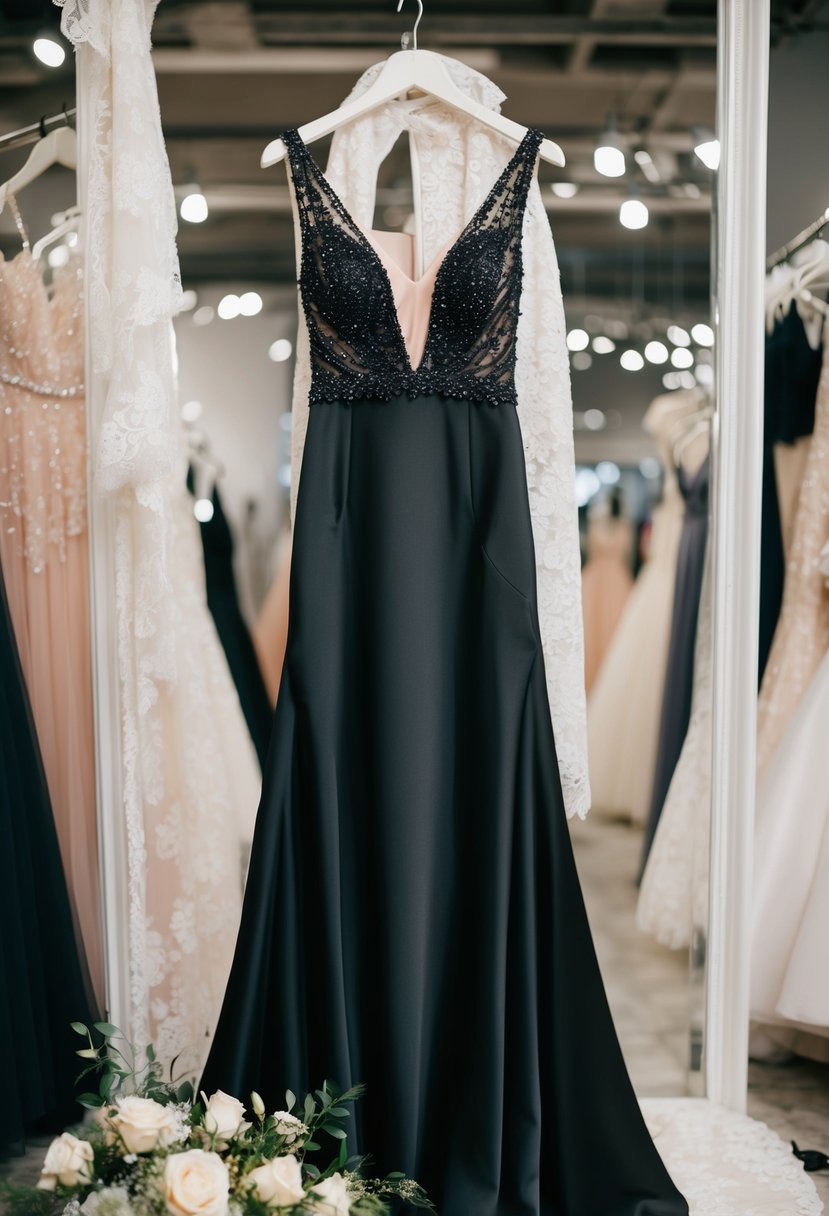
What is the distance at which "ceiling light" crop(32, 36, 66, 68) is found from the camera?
1825 mm

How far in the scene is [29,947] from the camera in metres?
1.68

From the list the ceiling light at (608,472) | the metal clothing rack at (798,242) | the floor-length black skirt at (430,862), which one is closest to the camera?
the floor-length black skirt at (430,862)

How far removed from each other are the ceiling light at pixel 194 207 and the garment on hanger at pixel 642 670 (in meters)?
1.26

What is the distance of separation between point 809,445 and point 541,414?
3.02 ft

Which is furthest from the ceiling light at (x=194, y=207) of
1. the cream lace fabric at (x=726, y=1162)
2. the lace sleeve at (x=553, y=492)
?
the cream lace fabric at (x=726, y=1162)

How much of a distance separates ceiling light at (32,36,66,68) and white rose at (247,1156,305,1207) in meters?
2.09

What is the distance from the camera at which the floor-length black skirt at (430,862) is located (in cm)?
143

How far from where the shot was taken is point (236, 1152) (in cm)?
116

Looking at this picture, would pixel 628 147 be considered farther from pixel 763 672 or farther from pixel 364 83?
pixel 763 672

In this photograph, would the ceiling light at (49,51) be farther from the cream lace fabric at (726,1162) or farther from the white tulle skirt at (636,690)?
the cream lace fabric at (726,1162)

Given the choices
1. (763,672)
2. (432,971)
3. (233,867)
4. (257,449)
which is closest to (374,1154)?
(432,971)

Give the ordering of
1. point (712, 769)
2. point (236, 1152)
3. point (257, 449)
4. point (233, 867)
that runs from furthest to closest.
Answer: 1. point (257, 449)
2. point (233, 867)
3. point (712, 769)
4. point (236, 1152)

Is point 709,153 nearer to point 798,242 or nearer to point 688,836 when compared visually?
point 798,242

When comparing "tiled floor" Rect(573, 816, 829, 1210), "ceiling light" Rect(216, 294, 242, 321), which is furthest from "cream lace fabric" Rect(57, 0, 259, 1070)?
"tiled floor" Rect(573, 816, 829, 1210)
